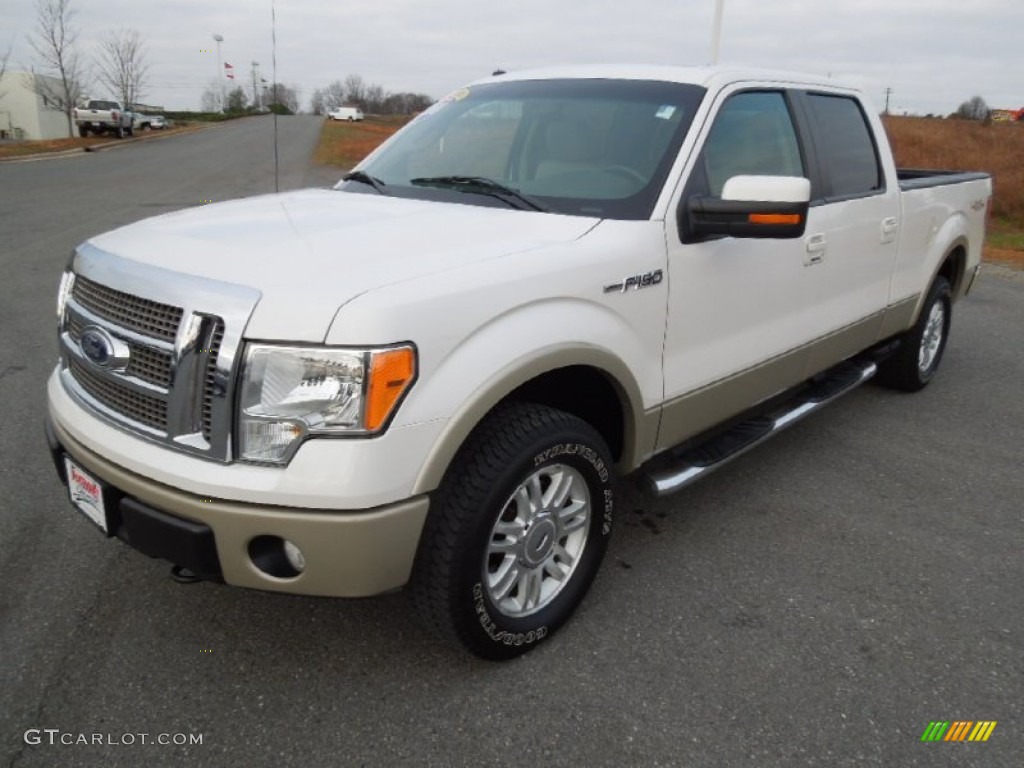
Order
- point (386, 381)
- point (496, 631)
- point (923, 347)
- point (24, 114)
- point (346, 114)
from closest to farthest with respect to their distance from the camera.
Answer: point (386, 381), point (496, 631), point (923, 347), point (346, 114), point (24, 114)

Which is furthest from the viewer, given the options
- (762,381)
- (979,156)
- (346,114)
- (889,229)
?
(346,114)

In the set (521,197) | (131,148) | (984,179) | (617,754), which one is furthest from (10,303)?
(131,148)

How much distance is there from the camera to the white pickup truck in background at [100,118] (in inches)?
1519

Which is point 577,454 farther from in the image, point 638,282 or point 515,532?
point 638,282

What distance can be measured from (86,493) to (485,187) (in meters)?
1.75

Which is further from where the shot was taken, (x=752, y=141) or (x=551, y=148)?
(x=752, y=141)

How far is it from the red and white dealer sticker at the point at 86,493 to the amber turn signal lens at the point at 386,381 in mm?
913

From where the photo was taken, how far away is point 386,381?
2.00 m

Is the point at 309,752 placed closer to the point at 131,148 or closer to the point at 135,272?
the point at 135,272

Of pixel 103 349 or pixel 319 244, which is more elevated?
pixel 319 244

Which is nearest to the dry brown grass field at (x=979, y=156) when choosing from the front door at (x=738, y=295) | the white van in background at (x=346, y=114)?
the front door at (x=738, y=295)

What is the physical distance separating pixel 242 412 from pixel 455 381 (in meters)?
0.55

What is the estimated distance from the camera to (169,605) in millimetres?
2801

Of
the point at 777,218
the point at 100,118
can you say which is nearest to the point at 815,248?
the point at 777,218
